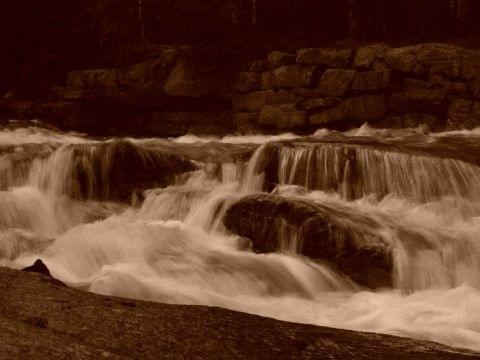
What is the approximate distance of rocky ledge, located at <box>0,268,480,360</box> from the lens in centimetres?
383

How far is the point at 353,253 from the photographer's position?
8016 millimetres

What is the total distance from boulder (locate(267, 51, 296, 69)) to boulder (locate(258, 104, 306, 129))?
127cm

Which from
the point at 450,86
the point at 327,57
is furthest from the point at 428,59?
the point at 327,57

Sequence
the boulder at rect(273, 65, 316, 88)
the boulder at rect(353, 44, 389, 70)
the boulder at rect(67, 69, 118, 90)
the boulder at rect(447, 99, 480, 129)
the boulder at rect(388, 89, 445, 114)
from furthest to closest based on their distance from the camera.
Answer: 1. the boulder at rect(67, 69, 118, 90)
2. the boulder at rect(273, 65, 316, 88)
3. the boulder at rect(353, 44, 389, 70)
4. the boulder at rect(388, 89, 445, 114)
5. the boulder at rect(447, 99, 480, 129)

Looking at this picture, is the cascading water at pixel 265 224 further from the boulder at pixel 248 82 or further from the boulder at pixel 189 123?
→ the boulder at pixel 248 82

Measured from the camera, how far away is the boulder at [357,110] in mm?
16531

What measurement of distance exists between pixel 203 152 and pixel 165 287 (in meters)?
6.19

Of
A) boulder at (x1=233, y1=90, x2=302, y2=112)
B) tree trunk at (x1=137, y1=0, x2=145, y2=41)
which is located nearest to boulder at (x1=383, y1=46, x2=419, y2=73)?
boulder at (x1=233, y1=90, x2=302, y2=112)

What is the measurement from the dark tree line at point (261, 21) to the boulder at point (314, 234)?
13.9m

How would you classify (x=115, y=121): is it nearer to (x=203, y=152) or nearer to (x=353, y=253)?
(x=203, y=152)

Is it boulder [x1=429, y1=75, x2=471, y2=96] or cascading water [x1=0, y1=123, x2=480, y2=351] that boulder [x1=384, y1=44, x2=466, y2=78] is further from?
cascading water [x1=0, y1=123, x2=480, y2=351]

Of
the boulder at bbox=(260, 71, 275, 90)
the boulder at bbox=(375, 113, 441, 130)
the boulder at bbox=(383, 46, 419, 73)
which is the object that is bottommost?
the boulder at bbox=(375, 113, 441, 130)

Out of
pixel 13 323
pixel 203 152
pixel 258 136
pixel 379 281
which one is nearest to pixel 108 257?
pixel 379 281

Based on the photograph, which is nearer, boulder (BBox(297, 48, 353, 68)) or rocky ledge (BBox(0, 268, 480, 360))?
rocky ledge (BBox(0, 268, 480, 360))
